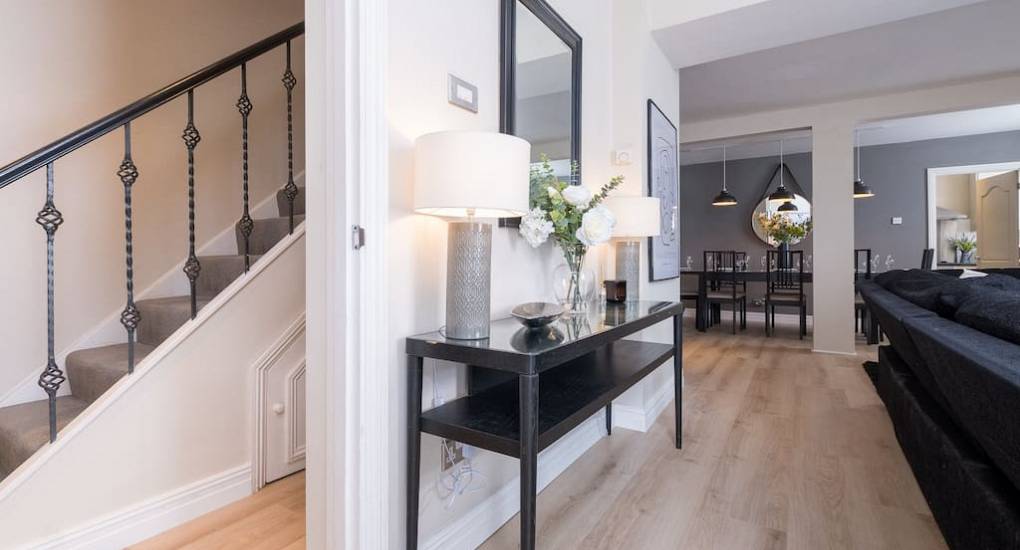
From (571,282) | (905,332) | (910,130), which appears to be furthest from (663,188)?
(910,130)

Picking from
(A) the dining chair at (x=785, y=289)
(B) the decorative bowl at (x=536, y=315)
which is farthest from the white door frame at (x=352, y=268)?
(A) the dining chair at (x=785, y=289)

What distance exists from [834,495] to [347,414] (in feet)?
6.29

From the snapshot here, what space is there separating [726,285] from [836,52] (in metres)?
3.94

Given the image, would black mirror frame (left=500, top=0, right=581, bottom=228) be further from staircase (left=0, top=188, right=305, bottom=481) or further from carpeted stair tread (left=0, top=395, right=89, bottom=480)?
carpeted stair tread (left=0, top=395, right=89, bottom=480)

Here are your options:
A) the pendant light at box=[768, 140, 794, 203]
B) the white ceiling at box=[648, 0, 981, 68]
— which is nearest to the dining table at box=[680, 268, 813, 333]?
the pendant light at box=[768, 140, 794, 203]

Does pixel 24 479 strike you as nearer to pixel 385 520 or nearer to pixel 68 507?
pixel 68 507

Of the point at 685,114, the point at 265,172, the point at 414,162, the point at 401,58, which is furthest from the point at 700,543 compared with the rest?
the point at 685,114

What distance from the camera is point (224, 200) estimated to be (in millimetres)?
2914

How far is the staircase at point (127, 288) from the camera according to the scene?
4.97 feet

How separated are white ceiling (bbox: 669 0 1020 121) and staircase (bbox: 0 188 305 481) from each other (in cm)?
272

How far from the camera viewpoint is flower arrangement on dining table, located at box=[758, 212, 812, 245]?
21.6ft

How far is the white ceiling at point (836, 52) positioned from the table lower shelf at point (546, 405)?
6.67 feet

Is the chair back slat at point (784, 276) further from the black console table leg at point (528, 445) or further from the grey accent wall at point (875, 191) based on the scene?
the black console table leg at point (528, 445)

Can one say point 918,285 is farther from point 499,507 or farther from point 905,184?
point 905,184
